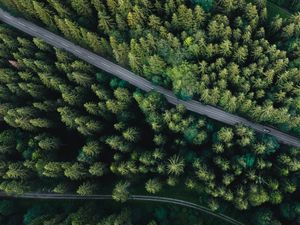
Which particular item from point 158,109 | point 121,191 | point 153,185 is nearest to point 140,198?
point 121,191

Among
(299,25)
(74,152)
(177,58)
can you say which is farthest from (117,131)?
(299,25)

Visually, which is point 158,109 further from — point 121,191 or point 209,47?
point 121,191

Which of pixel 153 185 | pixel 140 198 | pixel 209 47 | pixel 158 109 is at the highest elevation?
pixel 209 47

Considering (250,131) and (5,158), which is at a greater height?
(250,131)

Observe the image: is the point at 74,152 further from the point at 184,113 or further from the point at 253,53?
the point at 253,53

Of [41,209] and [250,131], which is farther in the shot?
[41,209]

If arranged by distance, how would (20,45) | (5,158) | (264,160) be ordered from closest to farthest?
(264,160), (5,158), (20,45)
